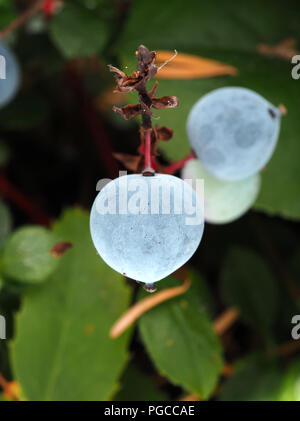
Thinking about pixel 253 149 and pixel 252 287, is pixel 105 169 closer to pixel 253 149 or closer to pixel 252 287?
pixel 252 287

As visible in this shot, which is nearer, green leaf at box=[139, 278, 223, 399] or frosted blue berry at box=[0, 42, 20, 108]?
green leaf at box=[139, 278, 223, 399]

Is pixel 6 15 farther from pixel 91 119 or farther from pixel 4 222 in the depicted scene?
pixel 4 222

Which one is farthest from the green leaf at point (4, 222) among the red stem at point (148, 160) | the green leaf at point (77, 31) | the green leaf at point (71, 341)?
the red stem at point (148, 160)

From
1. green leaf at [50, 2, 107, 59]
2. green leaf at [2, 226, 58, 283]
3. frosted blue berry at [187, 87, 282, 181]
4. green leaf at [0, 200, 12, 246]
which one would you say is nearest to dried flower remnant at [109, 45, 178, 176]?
frosted blue berry at [187, 87, 282, 181]

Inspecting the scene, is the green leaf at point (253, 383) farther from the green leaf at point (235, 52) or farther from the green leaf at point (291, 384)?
the green leaf at point (235, 52)

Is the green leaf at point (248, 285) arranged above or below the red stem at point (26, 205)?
below

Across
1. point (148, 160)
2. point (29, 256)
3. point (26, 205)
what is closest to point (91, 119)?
point (26, 205)

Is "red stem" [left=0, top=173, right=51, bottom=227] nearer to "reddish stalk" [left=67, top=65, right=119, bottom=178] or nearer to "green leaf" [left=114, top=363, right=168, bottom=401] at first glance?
"reddish stalk" [left=67, top=65, right=119, bottom=178]
